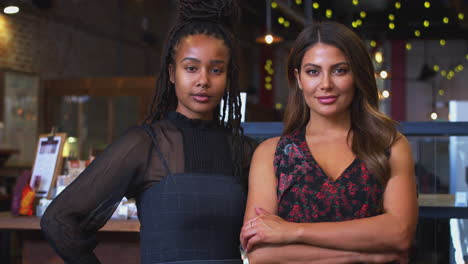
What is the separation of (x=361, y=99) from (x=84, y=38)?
1003 centimetres

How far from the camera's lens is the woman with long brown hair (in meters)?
1.56

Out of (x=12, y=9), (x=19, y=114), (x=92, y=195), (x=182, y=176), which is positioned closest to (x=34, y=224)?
(x=92, y=195)

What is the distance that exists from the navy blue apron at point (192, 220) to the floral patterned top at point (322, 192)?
162 mm

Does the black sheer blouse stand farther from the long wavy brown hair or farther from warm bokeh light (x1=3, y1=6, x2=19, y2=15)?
warm bokeh light (x1=3, y1=6, x2=19, y2=15)

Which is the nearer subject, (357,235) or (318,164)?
(357,235)

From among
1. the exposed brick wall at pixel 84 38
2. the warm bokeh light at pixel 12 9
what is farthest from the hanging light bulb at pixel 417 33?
the exposed brick wall at pixel 84 38

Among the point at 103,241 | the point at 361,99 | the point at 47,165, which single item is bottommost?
the point at 103,241

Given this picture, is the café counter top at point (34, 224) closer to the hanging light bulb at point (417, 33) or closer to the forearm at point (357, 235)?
the forearm at point (357, 235)

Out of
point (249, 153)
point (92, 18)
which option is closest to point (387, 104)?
point (92, 18)

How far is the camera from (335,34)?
67.3 inches

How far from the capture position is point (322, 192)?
1.64 meters

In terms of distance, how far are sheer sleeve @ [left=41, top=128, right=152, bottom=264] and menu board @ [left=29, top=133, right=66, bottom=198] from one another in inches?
70.5

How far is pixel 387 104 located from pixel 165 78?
13.7m

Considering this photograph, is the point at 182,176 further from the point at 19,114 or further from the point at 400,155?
the point at 19,114
